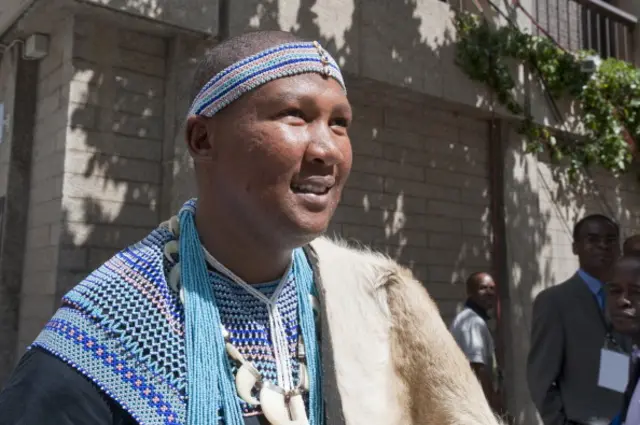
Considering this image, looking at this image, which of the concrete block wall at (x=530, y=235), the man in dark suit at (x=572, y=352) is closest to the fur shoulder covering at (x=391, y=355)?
the man in dark suit at (x=572, y=352)

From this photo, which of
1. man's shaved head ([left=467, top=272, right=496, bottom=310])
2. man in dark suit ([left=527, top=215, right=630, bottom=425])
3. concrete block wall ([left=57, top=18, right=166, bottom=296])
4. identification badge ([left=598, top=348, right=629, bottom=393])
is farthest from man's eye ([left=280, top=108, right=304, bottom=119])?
man's shaved head ([left=467, top=272, right=496, bottom=310])

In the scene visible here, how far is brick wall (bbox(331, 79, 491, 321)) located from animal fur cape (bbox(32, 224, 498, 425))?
13.9ft

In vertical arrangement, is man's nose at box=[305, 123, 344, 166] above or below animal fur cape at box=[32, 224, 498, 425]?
above

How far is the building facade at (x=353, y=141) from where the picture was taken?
4473mm

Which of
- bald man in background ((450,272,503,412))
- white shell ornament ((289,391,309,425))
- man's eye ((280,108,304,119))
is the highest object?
man's eye ((280,108,304,119))

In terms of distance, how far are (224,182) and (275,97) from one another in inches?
7.7

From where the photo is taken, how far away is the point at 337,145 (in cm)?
132

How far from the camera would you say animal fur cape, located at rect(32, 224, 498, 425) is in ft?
3.79

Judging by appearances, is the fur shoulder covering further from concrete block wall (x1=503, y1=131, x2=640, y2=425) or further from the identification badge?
concrete block wall (x1=503, y1=131, x2=640, y2=425)

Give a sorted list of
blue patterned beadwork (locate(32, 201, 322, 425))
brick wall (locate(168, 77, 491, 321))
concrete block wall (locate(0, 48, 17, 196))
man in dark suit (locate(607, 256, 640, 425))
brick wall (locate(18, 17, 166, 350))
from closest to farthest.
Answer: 1. blue patterned beadwork (locate(32, 201, 322, 425))
2. man in dark suit (locate(607, 256, 640, 425))
3. brick wall (locate(18, 17, 166, 350))
4. concrete block wall (locate(0, 48, 17, 196))
5. brick wall (locate(168, 77, 491, 321))

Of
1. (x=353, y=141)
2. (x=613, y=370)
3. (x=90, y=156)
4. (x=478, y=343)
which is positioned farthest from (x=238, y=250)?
(x=353, y=141)

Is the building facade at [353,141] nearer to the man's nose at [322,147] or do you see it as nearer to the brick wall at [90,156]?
the brick wall at [90,156]

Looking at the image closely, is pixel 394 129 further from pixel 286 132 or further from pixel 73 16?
pixel 286 132

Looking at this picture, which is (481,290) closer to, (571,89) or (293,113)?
(571,89)
